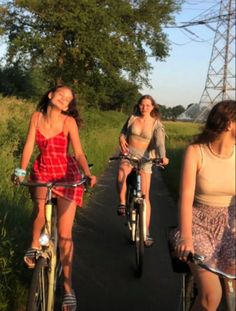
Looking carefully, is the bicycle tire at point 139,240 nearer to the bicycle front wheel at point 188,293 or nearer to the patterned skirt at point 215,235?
the bicycle front wheel at point 188,293

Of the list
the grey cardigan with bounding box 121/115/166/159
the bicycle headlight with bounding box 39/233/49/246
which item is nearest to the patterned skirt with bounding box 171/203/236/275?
the bicycle headlight with bounding box 39/233/49/246

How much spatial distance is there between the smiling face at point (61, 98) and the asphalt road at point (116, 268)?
1.99 metres

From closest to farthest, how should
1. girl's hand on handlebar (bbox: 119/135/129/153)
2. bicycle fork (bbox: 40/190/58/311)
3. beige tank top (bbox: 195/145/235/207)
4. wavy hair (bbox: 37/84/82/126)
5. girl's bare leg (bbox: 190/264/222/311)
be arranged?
girl's bare leg (bbox: 190/264/222/311) → beige tank top (bbox: 195/145/235/207) → bicycle fork (bbox: 40/190/58/311) → wavy hair (bbox: 37/84/82/126) → girl's hand on handlebar (bbox: 119/135/129/153)

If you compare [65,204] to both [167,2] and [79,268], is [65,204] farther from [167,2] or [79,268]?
[167,2]

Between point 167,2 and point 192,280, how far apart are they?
107 feet

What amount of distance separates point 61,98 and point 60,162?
1.94 feet

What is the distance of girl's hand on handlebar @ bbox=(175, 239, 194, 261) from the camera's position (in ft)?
10.8

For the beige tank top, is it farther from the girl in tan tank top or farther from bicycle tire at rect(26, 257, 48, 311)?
bicycle tire at rect(26, 257, 48, 311)

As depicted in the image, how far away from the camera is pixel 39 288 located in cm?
412

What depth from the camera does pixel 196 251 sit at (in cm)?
348

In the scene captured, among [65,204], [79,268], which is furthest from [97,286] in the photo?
[65,204]

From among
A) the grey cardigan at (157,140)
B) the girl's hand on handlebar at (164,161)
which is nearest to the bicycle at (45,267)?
the girl's hand on handlebar at (164,161)

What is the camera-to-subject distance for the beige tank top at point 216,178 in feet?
11.6

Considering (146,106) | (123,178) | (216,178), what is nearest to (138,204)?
(123,178)
